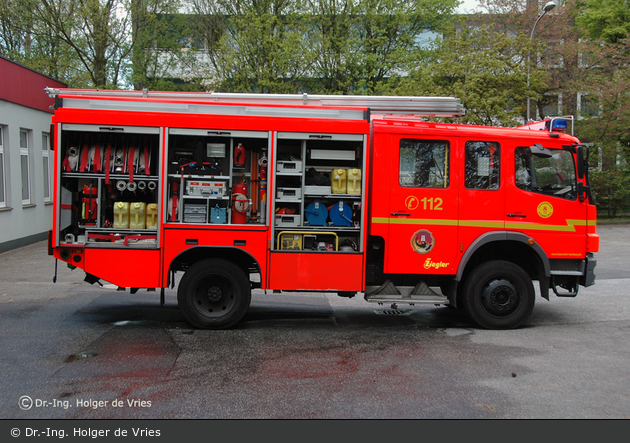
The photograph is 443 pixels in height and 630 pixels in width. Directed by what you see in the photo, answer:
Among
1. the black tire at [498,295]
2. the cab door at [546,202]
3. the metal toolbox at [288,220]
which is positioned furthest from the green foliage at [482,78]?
the metal toolbox at [288,220]

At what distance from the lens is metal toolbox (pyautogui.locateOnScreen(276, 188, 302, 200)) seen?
7039 millimetres

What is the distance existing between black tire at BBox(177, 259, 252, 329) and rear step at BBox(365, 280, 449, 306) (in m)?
1.69

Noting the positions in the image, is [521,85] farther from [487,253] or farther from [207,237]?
[207,237]

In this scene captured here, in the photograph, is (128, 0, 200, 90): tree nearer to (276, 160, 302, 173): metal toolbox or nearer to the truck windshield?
(276, 160, 302, 173): metal toolbox

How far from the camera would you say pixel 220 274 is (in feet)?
22.9

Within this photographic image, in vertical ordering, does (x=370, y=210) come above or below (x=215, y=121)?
below

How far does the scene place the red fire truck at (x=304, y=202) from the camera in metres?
6.92

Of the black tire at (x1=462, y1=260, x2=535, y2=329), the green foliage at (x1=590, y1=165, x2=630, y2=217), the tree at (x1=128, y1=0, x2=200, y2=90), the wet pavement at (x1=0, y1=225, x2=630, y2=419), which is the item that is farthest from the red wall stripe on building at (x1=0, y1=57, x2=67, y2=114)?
the green foliage at (x1=590, y1=165, x2=630, y2=217)

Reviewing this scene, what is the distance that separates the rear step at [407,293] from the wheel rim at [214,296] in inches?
73.2

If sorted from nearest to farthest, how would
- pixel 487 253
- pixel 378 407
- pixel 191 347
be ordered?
pixel 378 407 → pixel 191 347 → pixel 487 253

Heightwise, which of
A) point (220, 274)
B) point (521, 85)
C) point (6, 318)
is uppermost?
point (521, 85)

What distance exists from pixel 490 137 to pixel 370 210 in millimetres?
1911

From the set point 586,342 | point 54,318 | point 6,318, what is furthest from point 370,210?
point 6,318

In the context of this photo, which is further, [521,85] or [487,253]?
[521,85]
